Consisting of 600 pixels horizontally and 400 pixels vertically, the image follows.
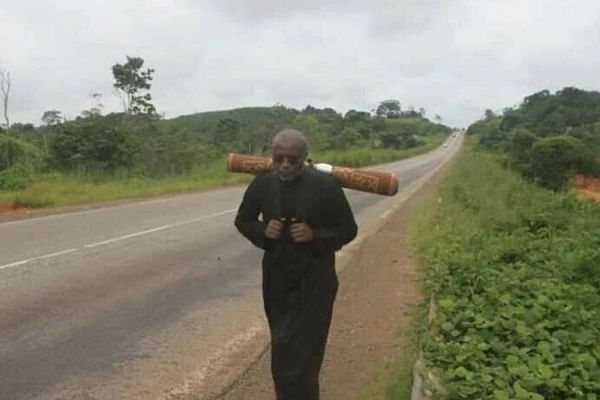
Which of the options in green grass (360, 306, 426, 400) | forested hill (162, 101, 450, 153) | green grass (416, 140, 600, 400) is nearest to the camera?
green grass (416, 140, 600, 400)

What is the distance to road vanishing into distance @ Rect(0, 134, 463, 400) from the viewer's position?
511 cm

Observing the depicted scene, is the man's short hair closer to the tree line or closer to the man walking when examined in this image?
the man walking

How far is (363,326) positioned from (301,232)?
10.7ft

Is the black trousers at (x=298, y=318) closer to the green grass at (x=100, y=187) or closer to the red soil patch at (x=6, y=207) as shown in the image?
the red soil patch at (x=6, y=207)

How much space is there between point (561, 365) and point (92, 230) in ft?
33.7

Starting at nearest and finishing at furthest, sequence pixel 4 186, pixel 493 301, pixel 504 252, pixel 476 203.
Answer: pixel 493 301 → pixel 504 252 → pixel 476 203 → pixel 4 186

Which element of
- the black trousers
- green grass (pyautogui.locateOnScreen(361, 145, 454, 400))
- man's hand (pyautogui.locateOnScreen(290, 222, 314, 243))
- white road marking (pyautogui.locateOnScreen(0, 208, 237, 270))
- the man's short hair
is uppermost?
the man's short hair

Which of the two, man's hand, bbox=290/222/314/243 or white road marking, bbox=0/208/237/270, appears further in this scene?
white road marking, bbox=0/208/237/270

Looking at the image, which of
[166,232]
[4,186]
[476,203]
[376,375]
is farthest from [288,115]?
[376,375]

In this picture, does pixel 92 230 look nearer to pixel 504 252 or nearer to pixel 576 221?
pixel 504 252

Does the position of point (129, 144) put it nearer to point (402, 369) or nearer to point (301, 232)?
point (402, 369)

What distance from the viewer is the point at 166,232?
503 inches

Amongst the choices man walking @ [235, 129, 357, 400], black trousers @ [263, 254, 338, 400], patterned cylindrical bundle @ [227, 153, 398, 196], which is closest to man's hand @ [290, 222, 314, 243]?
man walking @ [235, 129, 357, 400]

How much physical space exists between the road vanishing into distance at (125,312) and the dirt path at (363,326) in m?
0.40
